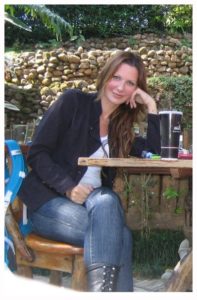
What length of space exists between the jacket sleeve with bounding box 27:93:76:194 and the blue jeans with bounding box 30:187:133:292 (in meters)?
0.08

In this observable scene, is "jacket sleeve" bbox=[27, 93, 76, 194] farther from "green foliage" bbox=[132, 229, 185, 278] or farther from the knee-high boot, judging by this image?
"green foliage" bbox=[132, 229, 185, 278]

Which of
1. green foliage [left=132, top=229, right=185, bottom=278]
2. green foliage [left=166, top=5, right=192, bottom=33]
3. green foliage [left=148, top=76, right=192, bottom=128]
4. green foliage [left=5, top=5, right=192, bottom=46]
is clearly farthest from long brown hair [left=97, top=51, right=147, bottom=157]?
green foliage [left=166, top=5, right=192, bottom=33]

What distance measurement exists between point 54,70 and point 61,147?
22.6 feet

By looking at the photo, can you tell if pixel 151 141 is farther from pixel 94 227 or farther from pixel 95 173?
pixel 94 227

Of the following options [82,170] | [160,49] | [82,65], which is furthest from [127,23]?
[82,170]

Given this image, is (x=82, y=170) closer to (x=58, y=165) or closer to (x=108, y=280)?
(x=58, y=165)

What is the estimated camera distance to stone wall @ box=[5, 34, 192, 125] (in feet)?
27.5

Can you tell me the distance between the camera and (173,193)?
4.65 m

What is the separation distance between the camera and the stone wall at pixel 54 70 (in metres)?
8.38

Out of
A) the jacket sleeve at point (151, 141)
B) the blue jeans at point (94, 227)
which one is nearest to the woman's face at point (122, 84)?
the jacket sleeve at point (151, 141)

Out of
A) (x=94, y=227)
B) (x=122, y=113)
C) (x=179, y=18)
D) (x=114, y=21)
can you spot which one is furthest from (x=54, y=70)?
(x=94, y=227)

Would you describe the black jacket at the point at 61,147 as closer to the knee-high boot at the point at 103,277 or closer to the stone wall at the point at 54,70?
the knee-high boot at the point at 103,277

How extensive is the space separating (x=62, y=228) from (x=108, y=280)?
0.34 m

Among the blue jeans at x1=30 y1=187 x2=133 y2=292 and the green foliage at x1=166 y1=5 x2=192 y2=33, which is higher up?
the green foliage at x1=166 y1=5 x2=192 y2=33
